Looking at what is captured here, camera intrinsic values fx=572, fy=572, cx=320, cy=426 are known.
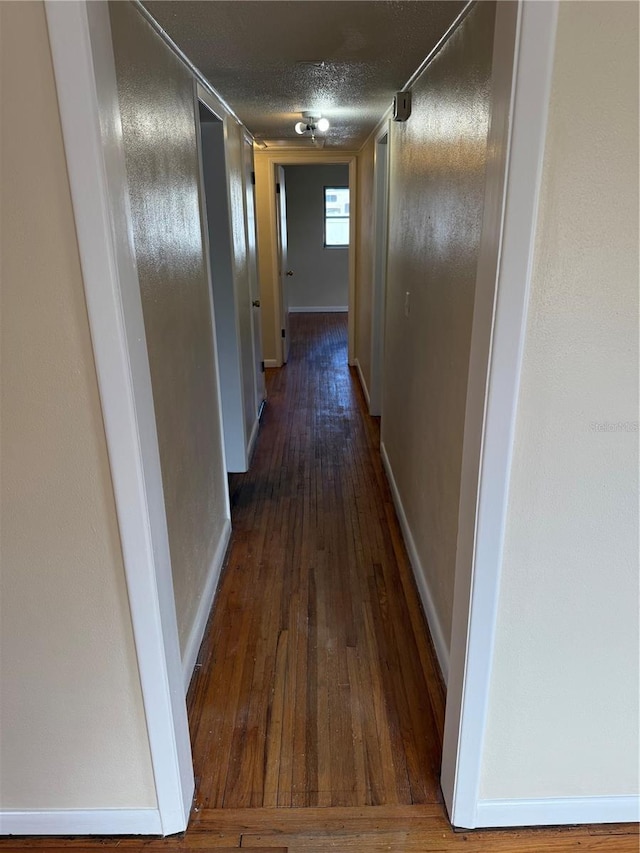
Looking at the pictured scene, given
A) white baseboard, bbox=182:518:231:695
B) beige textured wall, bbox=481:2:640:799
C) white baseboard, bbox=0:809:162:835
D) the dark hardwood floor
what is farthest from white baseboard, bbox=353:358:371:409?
white baseboard, bbox=0:809:162:835

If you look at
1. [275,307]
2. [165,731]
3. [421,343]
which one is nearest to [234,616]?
[165,731]

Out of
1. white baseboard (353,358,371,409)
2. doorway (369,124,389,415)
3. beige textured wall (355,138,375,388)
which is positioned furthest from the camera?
white baseboard (353,358,371,409)

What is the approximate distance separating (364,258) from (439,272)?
3.13 m

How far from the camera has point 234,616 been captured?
2371 mm

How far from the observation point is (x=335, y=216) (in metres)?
8.95

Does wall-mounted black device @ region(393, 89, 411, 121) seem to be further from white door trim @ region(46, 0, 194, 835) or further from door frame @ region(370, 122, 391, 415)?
white door trim @ region(46, 0, 194, 835)

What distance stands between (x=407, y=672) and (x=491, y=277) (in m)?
1.53

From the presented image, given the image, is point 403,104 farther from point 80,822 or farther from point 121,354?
point 80,822

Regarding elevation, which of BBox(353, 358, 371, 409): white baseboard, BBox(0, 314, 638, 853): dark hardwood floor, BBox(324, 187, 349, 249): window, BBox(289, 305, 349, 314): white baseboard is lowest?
BBox(0, 314, 638, 853): dark hardwood floor

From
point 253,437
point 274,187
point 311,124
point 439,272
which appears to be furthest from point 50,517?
point 274,187

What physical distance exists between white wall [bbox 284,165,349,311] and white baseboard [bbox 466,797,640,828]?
786 cm

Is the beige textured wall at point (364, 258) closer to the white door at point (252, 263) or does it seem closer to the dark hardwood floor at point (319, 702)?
the white door at point (252, 263)

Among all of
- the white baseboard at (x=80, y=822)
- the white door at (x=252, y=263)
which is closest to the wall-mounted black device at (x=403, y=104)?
the white door at (x=252, y=263)

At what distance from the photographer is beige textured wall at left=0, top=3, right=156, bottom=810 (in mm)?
1012
